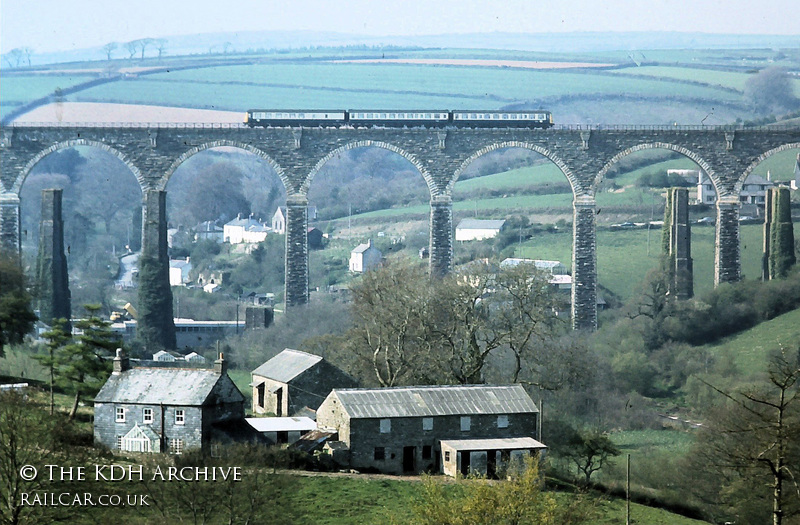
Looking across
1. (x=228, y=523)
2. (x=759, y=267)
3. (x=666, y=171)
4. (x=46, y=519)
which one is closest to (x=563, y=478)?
(x=228, y=523)

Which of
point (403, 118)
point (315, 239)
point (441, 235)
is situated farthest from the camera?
point (315, 239)

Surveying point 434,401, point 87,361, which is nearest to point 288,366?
point 87,361

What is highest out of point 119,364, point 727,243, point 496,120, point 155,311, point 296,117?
point 296,117

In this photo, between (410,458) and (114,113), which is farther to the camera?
(114,113)

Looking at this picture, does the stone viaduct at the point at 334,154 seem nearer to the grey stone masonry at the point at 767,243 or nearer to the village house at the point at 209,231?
the grey stone masonry at the point at 767,243

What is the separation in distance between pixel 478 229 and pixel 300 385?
191 ft

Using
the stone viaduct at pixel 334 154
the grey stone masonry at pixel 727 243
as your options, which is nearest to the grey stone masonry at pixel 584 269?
the stone viaduct at pixel 334 154

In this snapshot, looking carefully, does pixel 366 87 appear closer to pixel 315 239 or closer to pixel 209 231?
pixel 209 231

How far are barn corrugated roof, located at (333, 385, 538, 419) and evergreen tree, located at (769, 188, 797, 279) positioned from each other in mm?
36328

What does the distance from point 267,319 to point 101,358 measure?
96.9 ft

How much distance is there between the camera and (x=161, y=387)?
52594 mm

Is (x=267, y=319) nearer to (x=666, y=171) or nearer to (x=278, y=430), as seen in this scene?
(x=278, y=430)

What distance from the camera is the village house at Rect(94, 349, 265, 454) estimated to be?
5128cm

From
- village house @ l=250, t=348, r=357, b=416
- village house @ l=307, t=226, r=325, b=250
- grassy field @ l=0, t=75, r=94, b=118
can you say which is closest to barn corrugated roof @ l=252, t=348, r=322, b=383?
village house @ l=250, t=348, r=357, b=416
